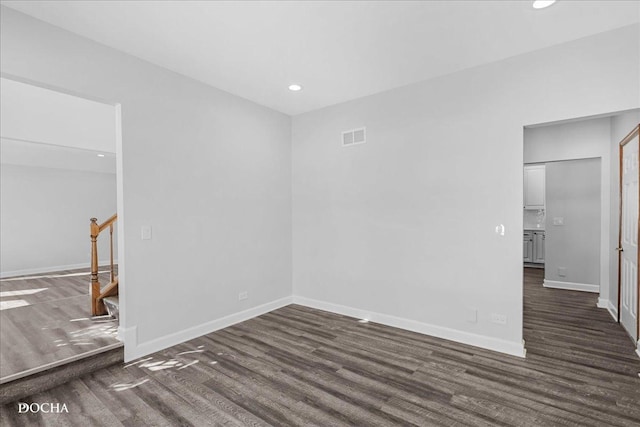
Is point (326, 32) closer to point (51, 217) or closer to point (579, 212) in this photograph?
point (579, 212)

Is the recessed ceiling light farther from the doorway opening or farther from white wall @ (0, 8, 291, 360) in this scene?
white wall @ (0, 8, 291, 360)

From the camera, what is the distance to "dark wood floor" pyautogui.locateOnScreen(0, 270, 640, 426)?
84.9 inches

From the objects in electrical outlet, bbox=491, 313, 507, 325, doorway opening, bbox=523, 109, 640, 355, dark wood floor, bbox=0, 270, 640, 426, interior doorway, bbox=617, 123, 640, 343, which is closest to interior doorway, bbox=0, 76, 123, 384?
dark wood floor, bbox=0, 270, 640, 426

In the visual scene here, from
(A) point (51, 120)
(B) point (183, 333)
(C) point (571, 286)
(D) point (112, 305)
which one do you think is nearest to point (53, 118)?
(A) point (51, 120)

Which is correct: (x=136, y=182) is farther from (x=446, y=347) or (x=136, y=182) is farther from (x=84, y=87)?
(x=446, y=347)

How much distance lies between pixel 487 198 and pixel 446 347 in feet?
5.33

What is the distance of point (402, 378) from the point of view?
2643 millimetres

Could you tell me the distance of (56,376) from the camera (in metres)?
2.59

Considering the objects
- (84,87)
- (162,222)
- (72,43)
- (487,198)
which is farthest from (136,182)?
(487,198)

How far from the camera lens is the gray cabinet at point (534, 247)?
24.7ft

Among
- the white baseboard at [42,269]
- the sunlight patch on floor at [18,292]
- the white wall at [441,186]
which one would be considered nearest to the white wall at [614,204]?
the white wall at [441,186]

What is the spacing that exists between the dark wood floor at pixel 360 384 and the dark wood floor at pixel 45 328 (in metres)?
0.32

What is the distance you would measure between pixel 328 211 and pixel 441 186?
163 cm

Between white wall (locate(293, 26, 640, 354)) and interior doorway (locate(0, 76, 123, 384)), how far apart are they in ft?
8.55
